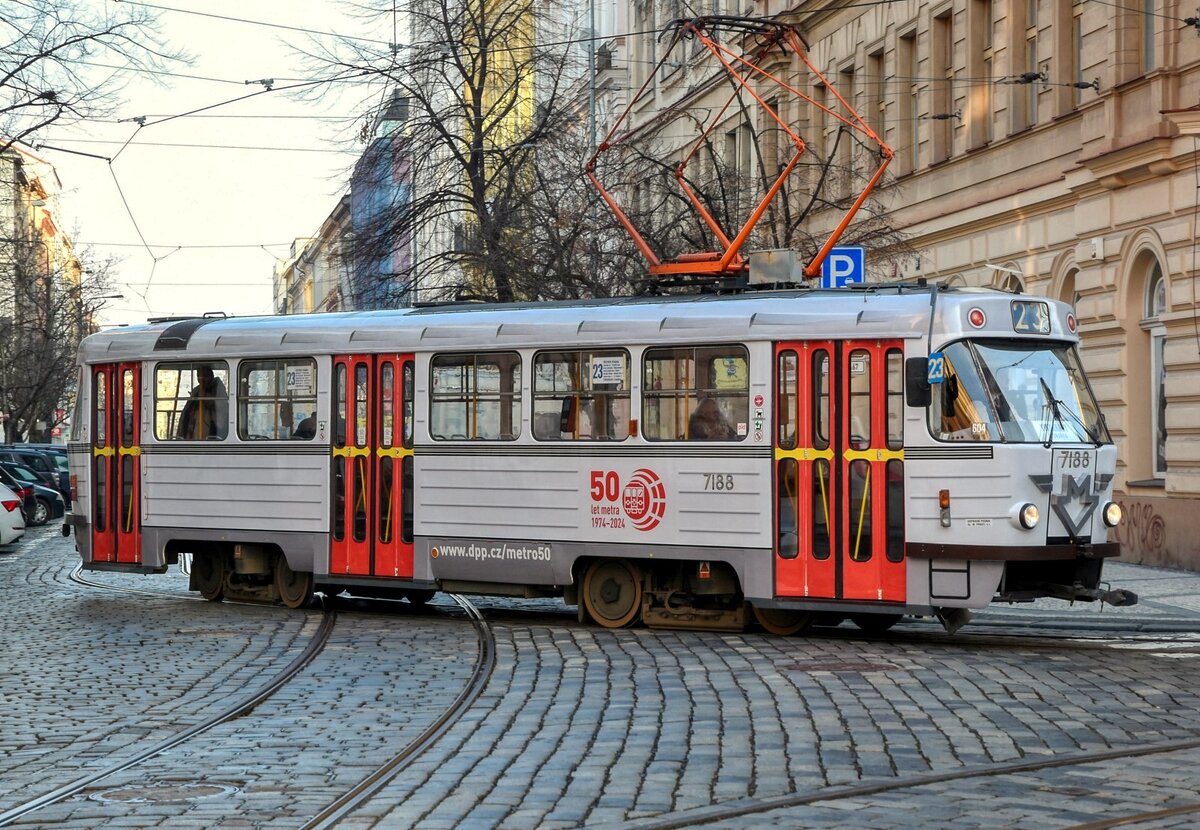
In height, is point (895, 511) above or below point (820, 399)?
below

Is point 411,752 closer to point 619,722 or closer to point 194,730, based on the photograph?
point 619,722

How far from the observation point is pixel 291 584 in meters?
18.8

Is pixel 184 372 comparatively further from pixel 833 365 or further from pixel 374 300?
pixel 374 300

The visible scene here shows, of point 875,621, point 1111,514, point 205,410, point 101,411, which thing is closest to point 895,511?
point 1111,514

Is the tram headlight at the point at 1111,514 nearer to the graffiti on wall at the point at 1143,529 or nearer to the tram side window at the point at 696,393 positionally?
the tram side window at the point at 696,393

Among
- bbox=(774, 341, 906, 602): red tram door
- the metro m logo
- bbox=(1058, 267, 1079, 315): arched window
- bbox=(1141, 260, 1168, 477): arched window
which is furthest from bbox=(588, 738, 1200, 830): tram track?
bbox=(1058, 267, 1079, 315): arched window

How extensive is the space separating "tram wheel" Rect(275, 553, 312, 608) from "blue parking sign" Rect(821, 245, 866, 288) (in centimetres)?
617

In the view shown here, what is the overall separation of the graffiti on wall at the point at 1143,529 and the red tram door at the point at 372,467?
422 inches

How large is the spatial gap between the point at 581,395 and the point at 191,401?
5.00 meters

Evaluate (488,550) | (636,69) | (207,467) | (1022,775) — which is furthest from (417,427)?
(636,69)

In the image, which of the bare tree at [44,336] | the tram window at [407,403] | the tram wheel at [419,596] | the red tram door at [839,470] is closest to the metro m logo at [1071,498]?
the red tram door at [839,470]

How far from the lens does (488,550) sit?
16.8 meters

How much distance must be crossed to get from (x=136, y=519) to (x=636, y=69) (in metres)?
33.7

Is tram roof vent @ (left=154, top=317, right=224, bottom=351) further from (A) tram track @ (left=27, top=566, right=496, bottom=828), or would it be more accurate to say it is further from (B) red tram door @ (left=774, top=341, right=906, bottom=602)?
(B) red tram door @ (left=774, top=341, right=906, bottom=602)
